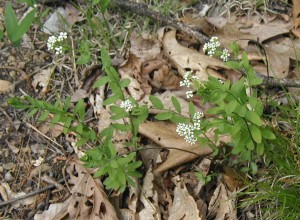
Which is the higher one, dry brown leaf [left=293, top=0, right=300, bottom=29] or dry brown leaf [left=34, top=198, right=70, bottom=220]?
dry brown leaf [left=293, top=0, right=300, bottom=29]

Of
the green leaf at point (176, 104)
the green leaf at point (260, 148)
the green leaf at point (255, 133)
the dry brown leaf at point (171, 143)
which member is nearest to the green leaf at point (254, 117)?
the green leaf at point (255, 133)

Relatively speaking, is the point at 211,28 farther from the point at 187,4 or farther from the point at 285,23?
the point at 285,23

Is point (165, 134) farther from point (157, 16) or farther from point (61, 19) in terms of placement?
point (61, 19)

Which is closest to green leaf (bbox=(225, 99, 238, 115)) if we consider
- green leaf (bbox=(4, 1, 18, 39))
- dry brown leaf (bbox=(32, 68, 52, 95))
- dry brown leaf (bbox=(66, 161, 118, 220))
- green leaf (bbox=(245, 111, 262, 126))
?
green leaf (bbox=(245, 111, 262, 126))

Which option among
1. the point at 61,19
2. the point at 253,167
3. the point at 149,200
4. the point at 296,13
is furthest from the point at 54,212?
the point at 296,13

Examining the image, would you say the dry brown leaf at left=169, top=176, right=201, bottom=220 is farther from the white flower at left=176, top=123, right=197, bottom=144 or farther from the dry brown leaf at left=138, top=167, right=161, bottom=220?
the white flower at left=176, top=123, right=197, bottom=144

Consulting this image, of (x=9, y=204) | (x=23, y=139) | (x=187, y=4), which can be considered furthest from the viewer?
(x=187, y=4)

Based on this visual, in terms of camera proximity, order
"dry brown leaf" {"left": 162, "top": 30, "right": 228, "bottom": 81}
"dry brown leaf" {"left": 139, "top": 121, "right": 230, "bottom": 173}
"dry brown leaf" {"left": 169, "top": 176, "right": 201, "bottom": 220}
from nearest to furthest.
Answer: "dry brown leaf" {"left": 169, "top": 176, "right": 201, "bottom": 220}, "dry brown leaf" {"left": 139, "top": 121, "right": 230, "bottom": 173}, "dry brown leaf" {"left": 162, "top": 30, "right": 228, "bottom": 81}

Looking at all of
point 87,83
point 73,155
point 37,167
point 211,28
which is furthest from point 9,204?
point 211,28
